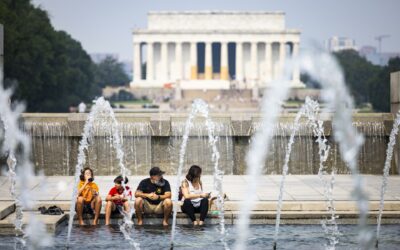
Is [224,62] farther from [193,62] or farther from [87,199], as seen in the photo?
[87,199]

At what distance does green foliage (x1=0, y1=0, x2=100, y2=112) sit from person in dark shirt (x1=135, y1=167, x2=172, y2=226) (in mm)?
40245

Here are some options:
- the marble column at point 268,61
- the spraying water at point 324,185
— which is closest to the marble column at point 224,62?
the marble column at point 268,61

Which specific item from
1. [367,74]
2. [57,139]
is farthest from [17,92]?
[367,74]

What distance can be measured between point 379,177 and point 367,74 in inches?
3407

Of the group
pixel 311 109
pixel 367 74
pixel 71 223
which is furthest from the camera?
pixel 367 74

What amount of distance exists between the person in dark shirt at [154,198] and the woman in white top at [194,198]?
0.89 ft

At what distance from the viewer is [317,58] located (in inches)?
399

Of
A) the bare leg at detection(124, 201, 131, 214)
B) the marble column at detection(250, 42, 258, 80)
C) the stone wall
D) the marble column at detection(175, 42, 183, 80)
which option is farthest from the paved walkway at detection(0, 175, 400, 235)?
the marble column at detection(250, 42, 258, 80)

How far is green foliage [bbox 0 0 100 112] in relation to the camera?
A: 58.5 m

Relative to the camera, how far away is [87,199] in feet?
55.7

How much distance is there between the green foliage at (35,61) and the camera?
58.5 m

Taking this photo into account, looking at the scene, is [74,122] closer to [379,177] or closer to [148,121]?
[148,121]

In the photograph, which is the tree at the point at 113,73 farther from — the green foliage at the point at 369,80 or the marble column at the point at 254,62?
the green foliage at the point at 369,80

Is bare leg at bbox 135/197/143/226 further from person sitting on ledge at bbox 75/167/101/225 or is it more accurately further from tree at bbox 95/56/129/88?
tree at bbox 95/56/129/88
